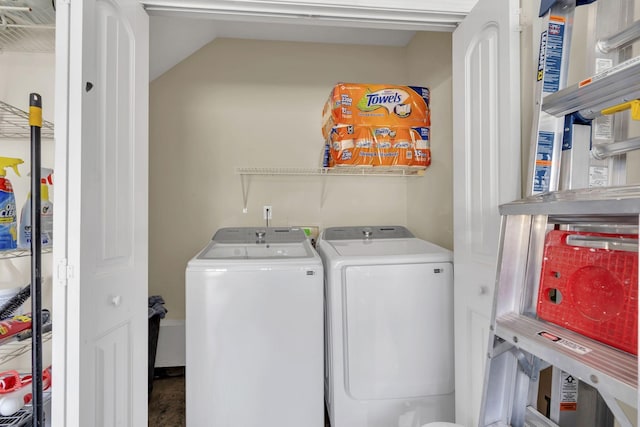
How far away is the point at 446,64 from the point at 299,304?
180cm

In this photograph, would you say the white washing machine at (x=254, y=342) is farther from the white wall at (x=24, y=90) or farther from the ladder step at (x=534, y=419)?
the ladder step at (x=534, y=419)

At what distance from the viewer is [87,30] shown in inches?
39.3

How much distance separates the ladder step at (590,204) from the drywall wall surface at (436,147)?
1236mm

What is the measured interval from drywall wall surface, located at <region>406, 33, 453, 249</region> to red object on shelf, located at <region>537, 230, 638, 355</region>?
3.97 feet

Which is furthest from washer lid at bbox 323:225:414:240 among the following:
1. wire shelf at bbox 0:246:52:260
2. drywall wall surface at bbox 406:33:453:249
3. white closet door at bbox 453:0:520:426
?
wire shelf at bbox 0:246:52:260

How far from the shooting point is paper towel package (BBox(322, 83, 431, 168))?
2.00 meters

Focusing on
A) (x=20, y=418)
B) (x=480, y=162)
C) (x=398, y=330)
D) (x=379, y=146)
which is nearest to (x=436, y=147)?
(x=379, y=146)

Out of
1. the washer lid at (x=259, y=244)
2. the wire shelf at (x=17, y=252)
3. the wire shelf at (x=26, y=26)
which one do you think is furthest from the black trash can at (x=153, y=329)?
the wire shelf at (x=26, y=26)

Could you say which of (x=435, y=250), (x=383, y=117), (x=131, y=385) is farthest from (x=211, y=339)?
(x=383, y=117)

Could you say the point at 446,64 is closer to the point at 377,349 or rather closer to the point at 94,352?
the point at 377,349

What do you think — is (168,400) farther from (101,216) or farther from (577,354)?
(577,354)

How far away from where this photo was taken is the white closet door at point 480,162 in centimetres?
113

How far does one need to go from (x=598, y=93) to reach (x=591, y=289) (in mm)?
484

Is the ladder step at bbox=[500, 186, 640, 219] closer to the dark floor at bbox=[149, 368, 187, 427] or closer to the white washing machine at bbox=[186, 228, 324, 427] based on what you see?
the white washing machine at bbox=[186, 228, 324, 427]
